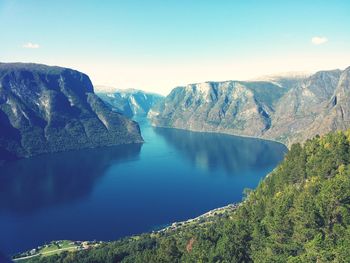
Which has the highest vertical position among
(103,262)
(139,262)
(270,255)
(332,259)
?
(332,259)

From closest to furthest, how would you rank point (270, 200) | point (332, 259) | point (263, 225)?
point (332, 259), point (263, 225), point (270, 200)

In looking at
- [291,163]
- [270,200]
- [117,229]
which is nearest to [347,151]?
[291,163]

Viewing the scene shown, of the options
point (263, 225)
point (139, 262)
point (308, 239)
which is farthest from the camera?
point (139, 262)

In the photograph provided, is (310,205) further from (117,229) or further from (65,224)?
(65,224)

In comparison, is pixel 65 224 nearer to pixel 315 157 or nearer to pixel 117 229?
pixel 117 229

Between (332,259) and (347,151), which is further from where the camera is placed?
(347,151)

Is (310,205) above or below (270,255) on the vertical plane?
above

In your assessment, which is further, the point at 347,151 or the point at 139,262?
the point at 347,151

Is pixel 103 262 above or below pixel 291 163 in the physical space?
below

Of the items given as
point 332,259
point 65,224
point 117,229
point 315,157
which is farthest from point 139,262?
point 65,224
